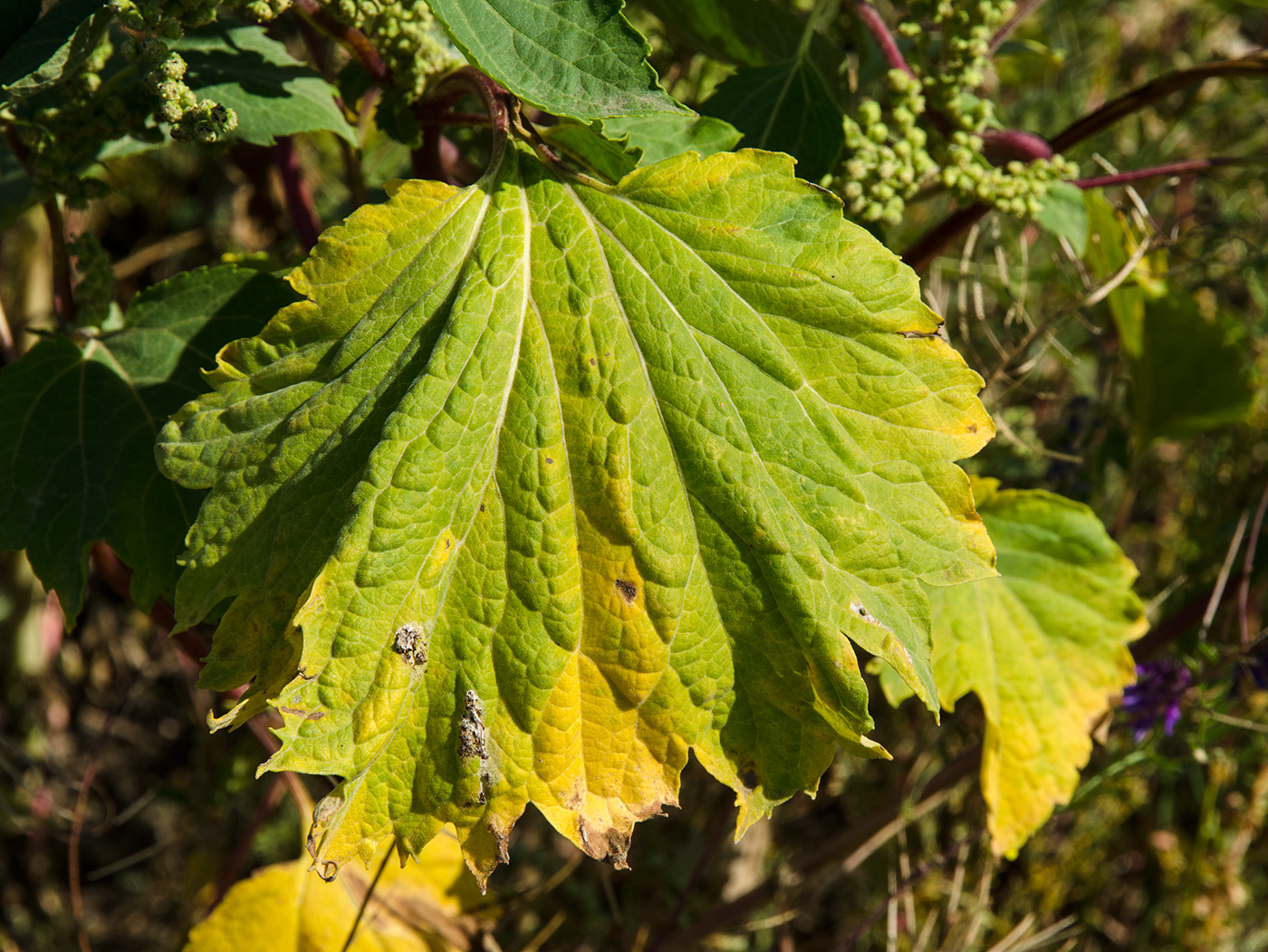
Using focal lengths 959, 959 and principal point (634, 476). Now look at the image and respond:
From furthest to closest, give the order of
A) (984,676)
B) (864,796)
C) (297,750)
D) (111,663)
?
(111,663) < (864,796) < (984,676) < (297,750)

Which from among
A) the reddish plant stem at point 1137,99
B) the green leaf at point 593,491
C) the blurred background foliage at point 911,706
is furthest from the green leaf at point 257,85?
the reddish plant stem at point 1137,99

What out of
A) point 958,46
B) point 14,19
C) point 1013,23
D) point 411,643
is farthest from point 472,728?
point 1013,23

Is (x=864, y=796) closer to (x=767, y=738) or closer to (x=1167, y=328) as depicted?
(x=1167, y=328)

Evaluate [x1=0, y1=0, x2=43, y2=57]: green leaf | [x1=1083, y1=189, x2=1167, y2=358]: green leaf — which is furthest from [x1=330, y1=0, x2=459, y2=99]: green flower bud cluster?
[x1=1083, y1=189, x2=1167, y2=358]: green leaf

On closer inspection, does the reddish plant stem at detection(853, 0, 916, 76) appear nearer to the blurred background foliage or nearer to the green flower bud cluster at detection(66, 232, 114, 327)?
the blurred background foliage

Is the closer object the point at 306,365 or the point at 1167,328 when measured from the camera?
the point at 306,365

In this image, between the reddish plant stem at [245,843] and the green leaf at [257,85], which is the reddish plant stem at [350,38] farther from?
the reddish plant stem at [245,843]

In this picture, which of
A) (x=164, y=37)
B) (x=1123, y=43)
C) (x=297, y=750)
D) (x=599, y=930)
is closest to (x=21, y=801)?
(x=599, y=930)

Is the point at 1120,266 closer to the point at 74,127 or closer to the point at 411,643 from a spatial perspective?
the point at 411,643
